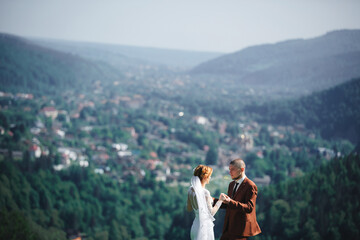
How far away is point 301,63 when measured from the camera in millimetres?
42094

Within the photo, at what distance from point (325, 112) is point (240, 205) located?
33660 millimetres

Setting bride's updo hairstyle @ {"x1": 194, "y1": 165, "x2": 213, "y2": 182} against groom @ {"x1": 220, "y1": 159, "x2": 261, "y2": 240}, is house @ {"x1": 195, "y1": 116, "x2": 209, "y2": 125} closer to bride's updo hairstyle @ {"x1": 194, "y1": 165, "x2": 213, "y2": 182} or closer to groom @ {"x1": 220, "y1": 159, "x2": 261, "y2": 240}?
groom @ {"x1": 220, "y1": 159, "x2": 261, "y2": 240}

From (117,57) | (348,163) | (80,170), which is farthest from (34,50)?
(348,163)

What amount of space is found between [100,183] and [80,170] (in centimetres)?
118

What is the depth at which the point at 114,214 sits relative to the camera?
16.3 m

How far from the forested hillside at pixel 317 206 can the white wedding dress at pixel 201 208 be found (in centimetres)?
1011

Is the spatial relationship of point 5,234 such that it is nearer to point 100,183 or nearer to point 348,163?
point 100,183

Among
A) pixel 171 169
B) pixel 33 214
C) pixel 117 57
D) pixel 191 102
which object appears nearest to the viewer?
pixel 33 214

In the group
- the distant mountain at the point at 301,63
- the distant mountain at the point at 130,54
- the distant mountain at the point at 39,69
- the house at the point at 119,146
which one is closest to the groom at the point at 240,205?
the house at the point at 119,146

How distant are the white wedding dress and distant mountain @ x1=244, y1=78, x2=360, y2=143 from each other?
84.9ft

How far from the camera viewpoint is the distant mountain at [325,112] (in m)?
29.6

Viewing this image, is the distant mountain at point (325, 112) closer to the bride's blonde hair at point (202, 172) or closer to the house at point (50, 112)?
the house at point (50, 112)

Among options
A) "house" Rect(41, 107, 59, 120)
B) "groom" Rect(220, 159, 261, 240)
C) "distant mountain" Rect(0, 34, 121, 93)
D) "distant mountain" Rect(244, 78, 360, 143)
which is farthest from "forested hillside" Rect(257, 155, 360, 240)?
"distant mountain" Rect(0, 34, 121, 93)

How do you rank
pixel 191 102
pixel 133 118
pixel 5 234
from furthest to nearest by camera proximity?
pixel 191 102 → pixel 133 118 → pixel 5 234
